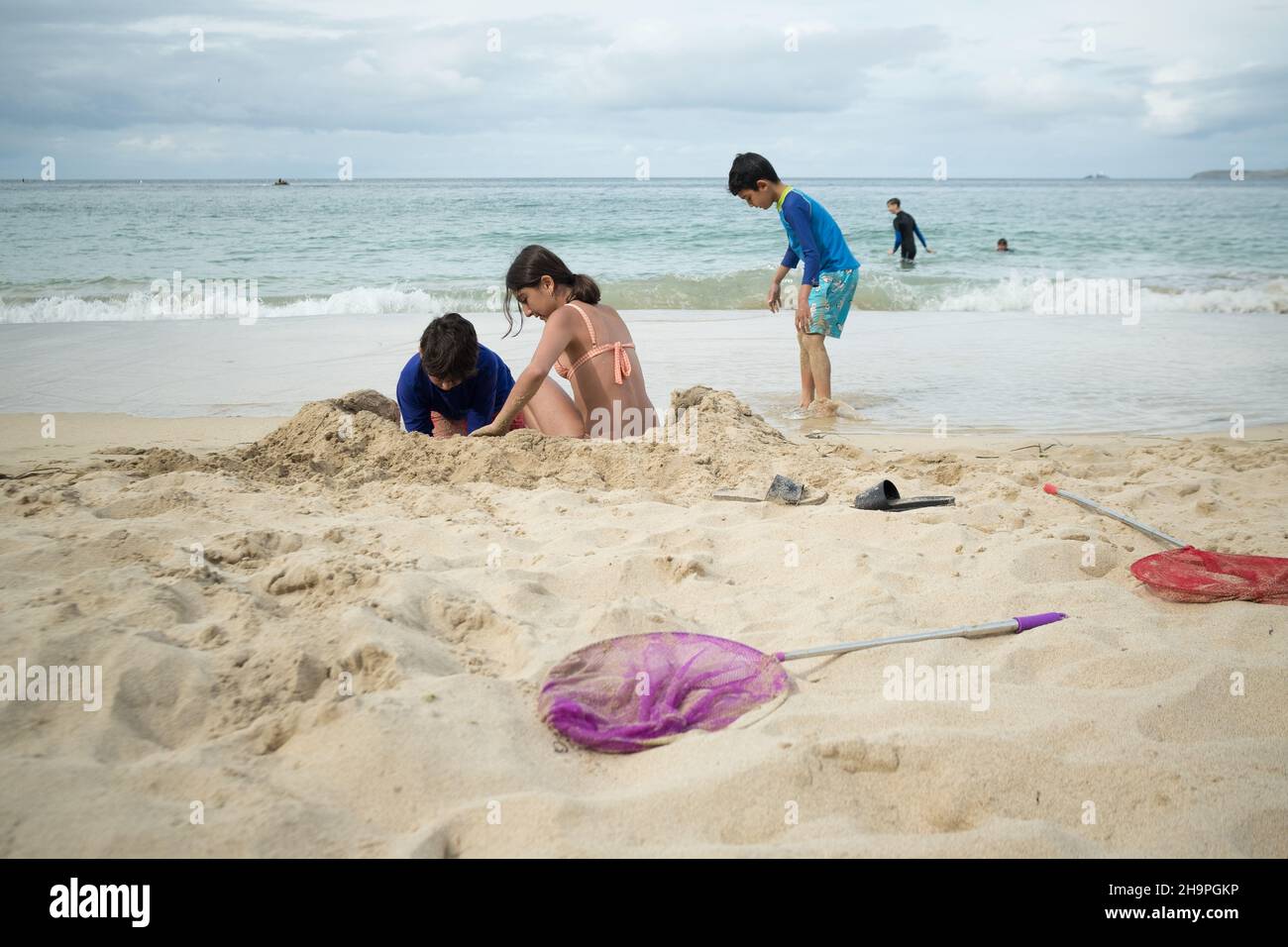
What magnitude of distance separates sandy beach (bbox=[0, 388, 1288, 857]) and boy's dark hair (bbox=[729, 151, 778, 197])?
7.22 ft

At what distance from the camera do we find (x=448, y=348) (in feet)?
14.1

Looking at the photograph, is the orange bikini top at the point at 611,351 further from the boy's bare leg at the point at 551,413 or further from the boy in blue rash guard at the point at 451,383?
the boy in blue rash guard at the point at 451,383

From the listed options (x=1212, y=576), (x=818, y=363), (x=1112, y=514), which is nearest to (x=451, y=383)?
(x=818, y=363)

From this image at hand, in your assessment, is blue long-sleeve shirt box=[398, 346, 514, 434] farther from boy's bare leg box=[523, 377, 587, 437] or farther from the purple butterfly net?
the purple butterfly net

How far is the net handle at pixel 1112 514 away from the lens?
316 cm

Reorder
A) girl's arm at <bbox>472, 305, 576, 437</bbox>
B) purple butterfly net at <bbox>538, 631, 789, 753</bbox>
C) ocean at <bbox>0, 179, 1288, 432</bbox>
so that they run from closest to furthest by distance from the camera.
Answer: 1. purple butterfly net at <bbox>538, 631, 789, 753</bbox>
2. girl's arm at <bbox>472, 305, 576, 437</bbox>
3. ocean at <bbox>0, 179, 1288, 432</bbox>

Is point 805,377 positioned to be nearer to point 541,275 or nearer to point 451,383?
point 541,275

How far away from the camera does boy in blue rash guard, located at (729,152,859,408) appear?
18.0 feet

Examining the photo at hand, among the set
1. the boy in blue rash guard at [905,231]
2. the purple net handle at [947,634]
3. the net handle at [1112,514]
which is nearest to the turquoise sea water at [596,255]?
the boy in blue rash guard at [905,231]

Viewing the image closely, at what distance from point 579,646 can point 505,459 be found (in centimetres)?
188

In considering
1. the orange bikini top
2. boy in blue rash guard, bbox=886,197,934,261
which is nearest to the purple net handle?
the orange bikini top
